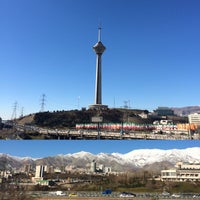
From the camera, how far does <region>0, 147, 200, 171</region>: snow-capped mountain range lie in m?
19.0

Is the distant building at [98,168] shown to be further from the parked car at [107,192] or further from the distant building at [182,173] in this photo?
the parked car at [107,192]

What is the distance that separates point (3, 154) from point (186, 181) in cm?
1254

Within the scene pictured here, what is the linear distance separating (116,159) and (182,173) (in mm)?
4850

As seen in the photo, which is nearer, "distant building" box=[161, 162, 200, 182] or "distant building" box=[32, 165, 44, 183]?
"distant building" box=[161, 162, 200, 182]

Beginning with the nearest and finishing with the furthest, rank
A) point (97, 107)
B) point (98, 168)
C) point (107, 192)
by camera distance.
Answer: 1. point (107, 192)
2. point (98, 168)
3. point (97, 107)

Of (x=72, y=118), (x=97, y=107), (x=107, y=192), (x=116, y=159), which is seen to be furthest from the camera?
(x=97, y=107)

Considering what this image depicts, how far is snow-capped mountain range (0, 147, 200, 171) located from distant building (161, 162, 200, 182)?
0.43 metres

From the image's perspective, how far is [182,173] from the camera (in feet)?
62.9

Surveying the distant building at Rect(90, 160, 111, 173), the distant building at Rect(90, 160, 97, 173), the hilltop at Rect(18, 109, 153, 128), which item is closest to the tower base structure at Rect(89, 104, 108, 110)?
the hilltop at Rect(18, 109, 153, 128)

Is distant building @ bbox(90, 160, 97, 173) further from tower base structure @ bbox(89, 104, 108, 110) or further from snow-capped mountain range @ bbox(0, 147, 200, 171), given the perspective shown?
tower base structure @ bbox(89, 104, 108, 110)

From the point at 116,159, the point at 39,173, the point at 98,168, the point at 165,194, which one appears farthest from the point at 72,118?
the point at 165,194

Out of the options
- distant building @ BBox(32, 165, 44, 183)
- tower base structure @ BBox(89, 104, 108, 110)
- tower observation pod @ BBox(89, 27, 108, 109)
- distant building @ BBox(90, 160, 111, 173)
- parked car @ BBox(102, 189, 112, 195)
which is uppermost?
tower observation pod @ BBox(89, 27, 108, 109)

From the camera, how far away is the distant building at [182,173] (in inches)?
725

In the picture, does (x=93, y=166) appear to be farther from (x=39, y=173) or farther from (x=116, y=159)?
(x=39, y=173)
